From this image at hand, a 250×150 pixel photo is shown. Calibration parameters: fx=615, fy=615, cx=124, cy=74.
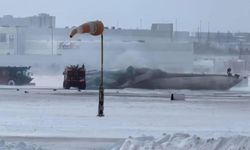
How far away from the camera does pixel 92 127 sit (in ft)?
64.4

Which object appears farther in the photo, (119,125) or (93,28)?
(93,28)

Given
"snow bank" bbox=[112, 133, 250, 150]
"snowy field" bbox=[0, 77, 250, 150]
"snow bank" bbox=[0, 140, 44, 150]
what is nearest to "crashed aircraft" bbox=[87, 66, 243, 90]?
"snowy field" bbox=[0, 77, 250, 150]

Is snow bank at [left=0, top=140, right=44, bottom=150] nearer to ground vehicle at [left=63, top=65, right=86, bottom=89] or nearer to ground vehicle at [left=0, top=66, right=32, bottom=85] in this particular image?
ground vehicle at [left=63, top=65, right=86, bottom=89]

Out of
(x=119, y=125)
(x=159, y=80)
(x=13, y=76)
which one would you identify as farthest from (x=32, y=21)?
(x=119, y=125)

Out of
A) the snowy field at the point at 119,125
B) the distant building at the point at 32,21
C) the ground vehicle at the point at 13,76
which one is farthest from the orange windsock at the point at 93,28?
the distant building at the point at 32,21

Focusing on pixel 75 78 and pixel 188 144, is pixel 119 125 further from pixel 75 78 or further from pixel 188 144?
pixel 75 78

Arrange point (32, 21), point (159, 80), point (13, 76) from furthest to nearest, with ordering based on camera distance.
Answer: point (32, 21) < point (13, 76) < point (159, 80)

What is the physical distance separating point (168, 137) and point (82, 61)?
5531 cm

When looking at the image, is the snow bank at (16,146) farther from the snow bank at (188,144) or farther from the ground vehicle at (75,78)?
the ground vehicle at (75,78)

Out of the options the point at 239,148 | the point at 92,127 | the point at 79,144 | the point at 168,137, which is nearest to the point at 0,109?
the point at 92,127

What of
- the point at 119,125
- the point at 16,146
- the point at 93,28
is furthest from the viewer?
the point at 93,28

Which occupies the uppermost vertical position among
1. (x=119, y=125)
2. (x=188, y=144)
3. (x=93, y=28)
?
(x=93, y=28)

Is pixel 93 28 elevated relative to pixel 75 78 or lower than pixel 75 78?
elevated

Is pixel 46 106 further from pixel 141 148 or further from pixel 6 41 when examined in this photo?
pixel 6 41
